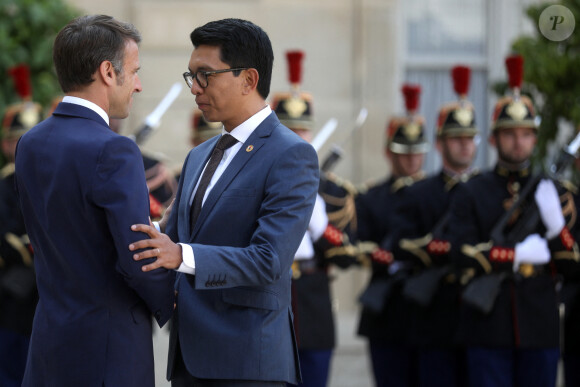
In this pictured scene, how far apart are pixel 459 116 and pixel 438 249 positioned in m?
1.00

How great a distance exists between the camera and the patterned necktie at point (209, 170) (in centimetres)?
344

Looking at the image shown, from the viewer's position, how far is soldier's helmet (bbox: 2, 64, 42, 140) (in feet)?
23.1

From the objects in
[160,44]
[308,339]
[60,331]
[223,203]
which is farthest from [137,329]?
[160,44]

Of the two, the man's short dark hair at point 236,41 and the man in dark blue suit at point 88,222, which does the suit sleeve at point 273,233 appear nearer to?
the man in dark blue suit at point 88,222

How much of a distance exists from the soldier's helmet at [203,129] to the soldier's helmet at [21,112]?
1.04 metres

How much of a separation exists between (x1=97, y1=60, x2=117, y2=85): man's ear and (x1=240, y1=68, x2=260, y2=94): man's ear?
0.41 m

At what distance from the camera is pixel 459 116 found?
7.06 m

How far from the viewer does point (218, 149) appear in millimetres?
3541

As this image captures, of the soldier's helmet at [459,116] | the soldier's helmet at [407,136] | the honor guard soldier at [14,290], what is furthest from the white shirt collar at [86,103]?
the soldier's helmet at [407,136]

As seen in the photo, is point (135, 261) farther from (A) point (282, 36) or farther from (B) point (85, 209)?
(A) point (282, 36)

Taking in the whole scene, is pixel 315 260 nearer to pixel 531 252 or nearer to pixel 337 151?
pixel 337 151

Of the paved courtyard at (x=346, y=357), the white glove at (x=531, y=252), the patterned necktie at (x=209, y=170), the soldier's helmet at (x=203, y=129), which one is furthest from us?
the paved courtyard at (x=346, y=357)

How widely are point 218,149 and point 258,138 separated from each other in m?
0.19


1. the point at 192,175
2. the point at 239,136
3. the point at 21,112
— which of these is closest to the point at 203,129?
the point at 21,112
